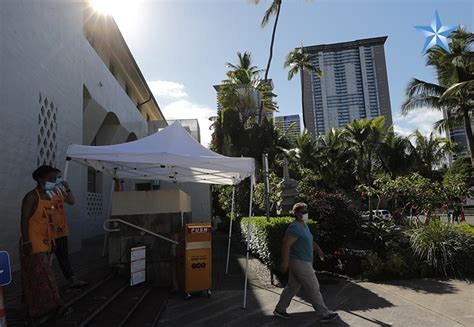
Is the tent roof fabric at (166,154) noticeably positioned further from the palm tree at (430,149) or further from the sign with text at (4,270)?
the palm tree at (430,149)

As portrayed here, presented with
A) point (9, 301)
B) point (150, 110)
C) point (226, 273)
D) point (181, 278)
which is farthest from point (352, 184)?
point (9, 301)

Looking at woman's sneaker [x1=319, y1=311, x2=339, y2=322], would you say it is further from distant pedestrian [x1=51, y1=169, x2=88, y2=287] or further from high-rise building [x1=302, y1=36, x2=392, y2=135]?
high-rise building [x1=302, y1=36, x2=392, y2=135]

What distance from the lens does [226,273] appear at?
28.4ft

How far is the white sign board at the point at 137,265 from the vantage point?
253 inches

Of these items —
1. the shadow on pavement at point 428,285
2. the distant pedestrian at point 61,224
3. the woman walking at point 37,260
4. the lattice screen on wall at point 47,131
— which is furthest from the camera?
the lattice screen on wall at point 47,131

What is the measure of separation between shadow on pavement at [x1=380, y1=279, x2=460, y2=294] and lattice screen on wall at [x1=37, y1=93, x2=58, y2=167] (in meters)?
7.62

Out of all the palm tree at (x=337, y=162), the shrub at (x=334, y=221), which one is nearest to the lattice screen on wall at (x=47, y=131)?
the shrub at (x=334, y=221)

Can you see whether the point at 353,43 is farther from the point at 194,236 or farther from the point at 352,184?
the point at 194,236

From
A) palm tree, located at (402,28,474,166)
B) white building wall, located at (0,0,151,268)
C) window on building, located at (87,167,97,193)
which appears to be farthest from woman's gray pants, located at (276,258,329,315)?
palm tree, located at (402,28,474,166)

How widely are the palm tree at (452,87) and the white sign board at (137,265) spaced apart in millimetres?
17176

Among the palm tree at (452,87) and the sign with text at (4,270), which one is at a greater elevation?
the palm tree at (452,87)

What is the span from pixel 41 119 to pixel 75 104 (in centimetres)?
218

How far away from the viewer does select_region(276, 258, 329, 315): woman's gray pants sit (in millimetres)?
5164

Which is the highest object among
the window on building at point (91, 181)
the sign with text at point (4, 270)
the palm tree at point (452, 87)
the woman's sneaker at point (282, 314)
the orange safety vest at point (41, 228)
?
the palm tree at point (452, 87)
